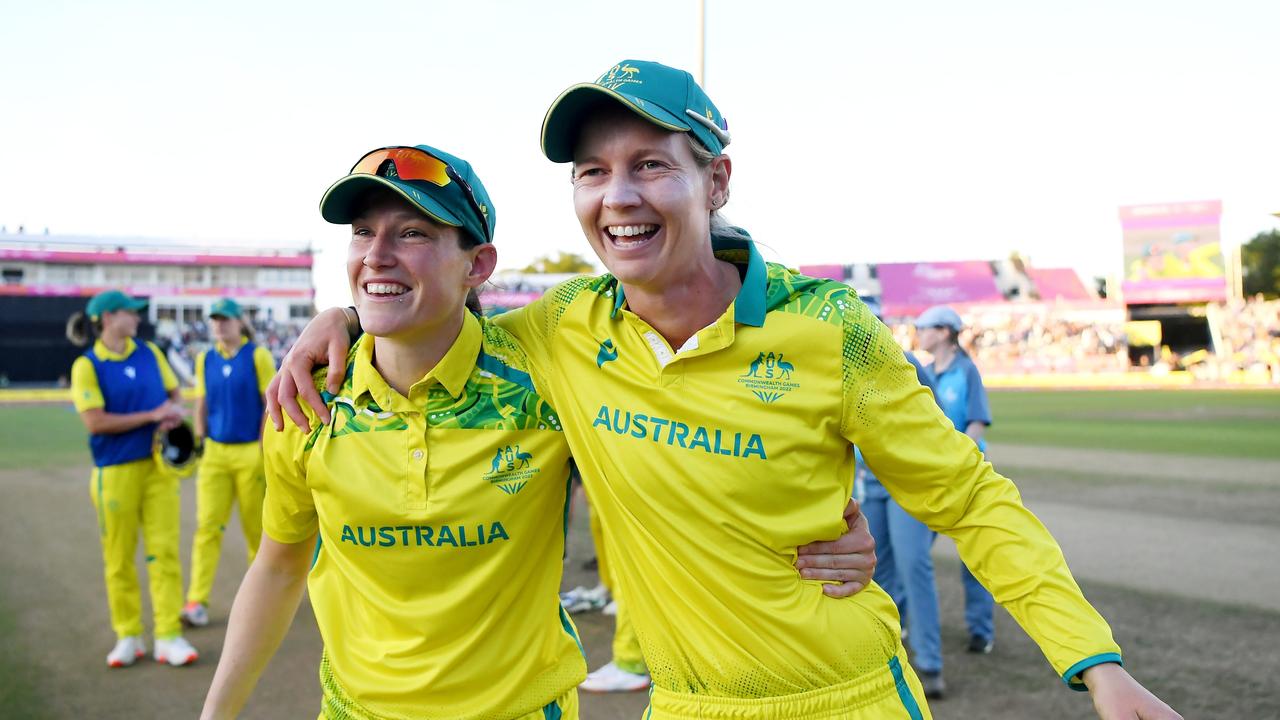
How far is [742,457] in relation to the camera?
199 centimetres

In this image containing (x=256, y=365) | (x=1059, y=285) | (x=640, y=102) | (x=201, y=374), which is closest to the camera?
(x=640, y=102)

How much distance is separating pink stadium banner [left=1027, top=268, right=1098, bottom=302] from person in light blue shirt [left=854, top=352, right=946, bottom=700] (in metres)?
58.4

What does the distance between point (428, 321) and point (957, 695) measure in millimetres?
4360

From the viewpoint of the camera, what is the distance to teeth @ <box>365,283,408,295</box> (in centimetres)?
219

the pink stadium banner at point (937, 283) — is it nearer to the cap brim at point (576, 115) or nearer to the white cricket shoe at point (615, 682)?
the white cricket shoe at point (615, 682)

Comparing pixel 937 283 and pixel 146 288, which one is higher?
pixel 146 288

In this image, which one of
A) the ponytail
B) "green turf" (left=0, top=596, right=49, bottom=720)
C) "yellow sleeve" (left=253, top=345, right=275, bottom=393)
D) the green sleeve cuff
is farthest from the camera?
"yellow sleeve" (left=253, top=345, right=275, bottom=393)

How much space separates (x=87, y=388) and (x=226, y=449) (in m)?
1.08

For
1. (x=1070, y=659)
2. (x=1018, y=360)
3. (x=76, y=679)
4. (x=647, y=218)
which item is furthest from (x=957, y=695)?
(x=1018, y=360)

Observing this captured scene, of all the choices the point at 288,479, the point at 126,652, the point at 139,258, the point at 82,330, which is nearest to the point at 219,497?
the point at 126,652

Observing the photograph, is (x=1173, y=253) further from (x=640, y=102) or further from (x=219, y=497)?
(x=640, y=102)

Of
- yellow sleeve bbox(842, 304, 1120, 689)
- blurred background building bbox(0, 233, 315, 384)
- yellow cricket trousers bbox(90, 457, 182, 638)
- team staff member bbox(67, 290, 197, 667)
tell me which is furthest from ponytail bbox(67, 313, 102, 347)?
blurred background building bbox(0, 233, 315, 384)

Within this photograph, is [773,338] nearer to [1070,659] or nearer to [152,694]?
[1070,659]

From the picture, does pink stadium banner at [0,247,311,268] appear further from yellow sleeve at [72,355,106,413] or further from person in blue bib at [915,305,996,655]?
person in blue bib at [915,305,996,655]
